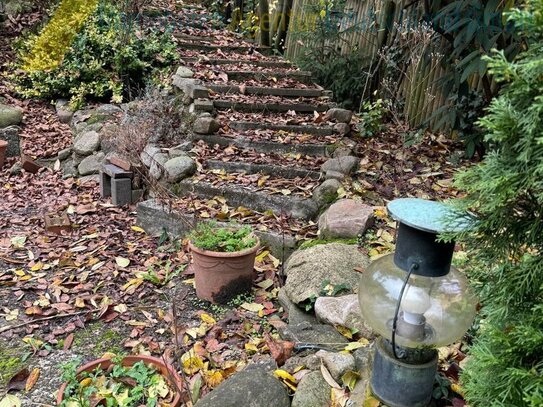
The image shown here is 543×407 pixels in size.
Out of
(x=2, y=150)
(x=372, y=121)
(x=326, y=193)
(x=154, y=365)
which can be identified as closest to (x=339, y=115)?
(x=372, y=121)

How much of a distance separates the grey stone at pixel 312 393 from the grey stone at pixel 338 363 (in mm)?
62

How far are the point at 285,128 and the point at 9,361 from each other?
3412 millimetres

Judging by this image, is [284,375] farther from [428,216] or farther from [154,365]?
[428,216]

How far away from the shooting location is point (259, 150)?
509 centimetres

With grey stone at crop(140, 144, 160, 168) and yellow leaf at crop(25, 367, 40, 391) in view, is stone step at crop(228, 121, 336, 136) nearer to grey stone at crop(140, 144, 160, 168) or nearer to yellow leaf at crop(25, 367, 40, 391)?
grey stone at crop(140, 144, 160, 168)

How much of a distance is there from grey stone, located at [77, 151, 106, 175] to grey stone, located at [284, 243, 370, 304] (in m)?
3.07

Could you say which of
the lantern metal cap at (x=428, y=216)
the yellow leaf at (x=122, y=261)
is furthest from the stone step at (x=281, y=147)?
the lantern metal cap at (x=428, y=216)

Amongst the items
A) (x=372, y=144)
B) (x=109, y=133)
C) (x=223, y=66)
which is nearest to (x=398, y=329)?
(x=372, y=144)

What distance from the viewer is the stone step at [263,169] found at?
15.1 feet

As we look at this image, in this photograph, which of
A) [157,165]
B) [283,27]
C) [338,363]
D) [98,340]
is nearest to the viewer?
[338,363]

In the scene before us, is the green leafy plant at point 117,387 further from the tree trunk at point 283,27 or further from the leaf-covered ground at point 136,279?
the tree trunk at point 283,27

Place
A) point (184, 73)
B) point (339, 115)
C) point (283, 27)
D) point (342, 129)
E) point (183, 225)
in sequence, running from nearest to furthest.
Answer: point (183, 225) → point (342, 129) → point (339, 115) → point (184, 73) → point (283, 27)

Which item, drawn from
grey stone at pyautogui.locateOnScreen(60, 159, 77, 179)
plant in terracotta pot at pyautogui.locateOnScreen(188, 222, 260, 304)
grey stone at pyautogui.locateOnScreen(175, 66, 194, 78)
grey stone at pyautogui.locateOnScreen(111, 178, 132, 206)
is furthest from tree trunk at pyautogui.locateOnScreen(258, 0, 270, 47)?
plant in terracotta pot at pyautogui.locateOnScreen(188, 222, 260, 304)

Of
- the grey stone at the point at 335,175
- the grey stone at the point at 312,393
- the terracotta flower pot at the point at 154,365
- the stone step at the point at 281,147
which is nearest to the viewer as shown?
the grey stone at the point at 312,393
